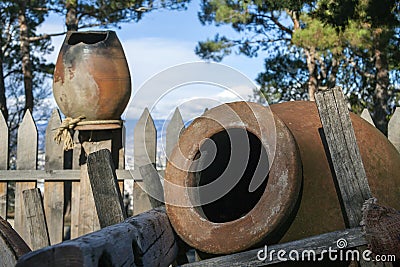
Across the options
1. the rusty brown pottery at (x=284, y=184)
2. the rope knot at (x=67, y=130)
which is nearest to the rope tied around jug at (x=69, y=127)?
the rope knot at (x=67, y=130)

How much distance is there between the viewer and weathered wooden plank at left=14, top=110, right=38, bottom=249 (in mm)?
3814

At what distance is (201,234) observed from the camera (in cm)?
188

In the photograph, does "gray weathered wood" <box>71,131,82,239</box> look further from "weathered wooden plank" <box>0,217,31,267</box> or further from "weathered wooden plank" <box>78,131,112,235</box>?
"weathered wooden plank" <box>0,217,31,267</box>

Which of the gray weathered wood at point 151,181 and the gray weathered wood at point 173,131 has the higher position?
the gray weathered wood at point 173,131

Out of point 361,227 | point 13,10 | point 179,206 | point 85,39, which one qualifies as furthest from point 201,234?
point 13,10

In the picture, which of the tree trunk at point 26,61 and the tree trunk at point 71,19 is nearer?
the tree trunk at point 71,19

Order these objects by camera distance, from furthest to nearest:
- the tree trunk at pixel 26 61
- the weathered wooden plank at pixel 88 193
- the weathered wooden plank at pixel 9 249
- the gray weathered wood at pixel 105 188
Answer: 1. the tree trunk at pixel 26 61
2. the weathered wooden plank at pixel 88 193
3. the gray weathered wood at pixel 105 188
4. the weathered wooden plank at pixel 9 249

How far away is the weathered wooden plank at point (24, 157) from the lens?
3.81 m

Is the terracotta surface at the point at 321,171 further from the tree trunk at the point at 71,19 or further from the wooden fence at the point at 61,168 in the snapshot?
the tree trunk at the point at 71,19

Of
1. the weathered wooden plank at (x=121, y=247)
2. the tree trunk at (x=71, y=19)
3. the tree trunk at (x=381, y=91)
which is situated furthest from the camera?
the tree trunk at (x=381, y=91)

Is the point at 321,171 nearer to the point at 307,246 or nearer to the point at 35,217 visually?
the point at 307,246

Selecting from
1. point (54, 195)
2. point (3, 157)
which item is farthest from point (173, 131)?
point (3, 157)

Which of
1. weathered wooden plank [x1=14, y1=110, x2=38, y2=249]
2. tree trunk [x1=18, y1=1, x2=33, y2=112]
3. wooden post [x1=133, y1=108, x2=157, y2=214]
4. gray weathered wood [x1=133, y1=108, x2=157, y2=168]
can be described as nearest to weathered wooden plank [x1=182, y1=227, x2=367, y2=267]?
wooden post [x1=133, y1=108, x2=157, y2=214]

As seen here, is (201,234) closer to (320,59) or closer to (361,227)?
(361,227)
